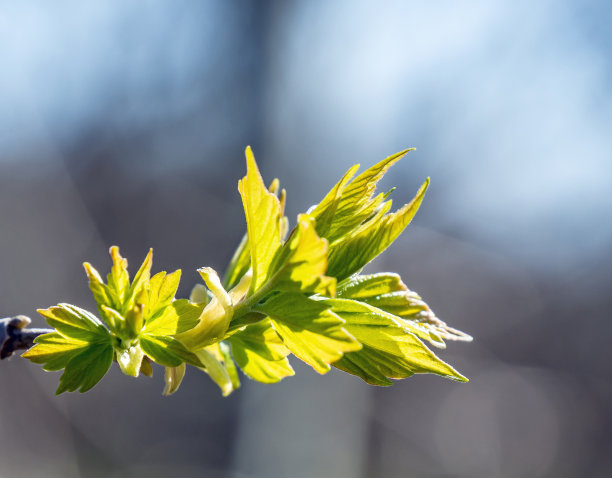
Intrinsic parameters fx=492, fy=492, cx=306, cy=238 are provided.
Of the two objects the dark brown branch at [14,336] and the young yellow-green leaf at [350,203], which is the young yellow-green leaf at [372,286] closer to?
the young yellow-green leaf at [350,203]

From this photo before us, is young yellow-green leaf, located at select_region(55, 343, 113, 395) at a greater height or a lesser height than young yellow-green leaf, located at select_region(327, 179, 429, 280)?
lesser

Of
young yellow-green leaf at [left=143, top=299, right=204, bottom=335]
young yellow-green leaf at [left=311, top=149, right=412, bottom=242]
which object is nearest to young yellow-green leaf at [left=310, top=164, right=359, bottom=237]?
young yellow-green leaf at [left=311, top=149, right=412, bottom=242]

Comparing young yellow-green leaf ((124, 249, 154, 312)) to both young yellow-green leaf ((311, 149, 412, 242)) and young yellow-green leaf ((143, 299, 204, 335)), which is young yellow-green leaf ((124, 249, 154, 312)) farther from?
young yellow-green leaf ((311, 149, 412, 242))

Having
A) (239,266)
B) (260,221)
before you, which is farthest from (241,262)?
(260,221)

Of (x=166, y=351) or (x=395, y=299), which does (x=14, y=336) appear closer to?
(x=166, y=351)

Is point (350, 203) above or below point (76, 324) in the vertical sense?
above

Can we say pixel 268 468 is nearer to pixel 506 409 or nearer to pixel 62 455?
pixel 62 455

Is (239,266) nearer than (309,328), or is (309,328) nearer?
(309,328)

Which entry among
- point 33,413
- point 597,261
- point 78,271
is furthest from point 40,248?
point 597,261
